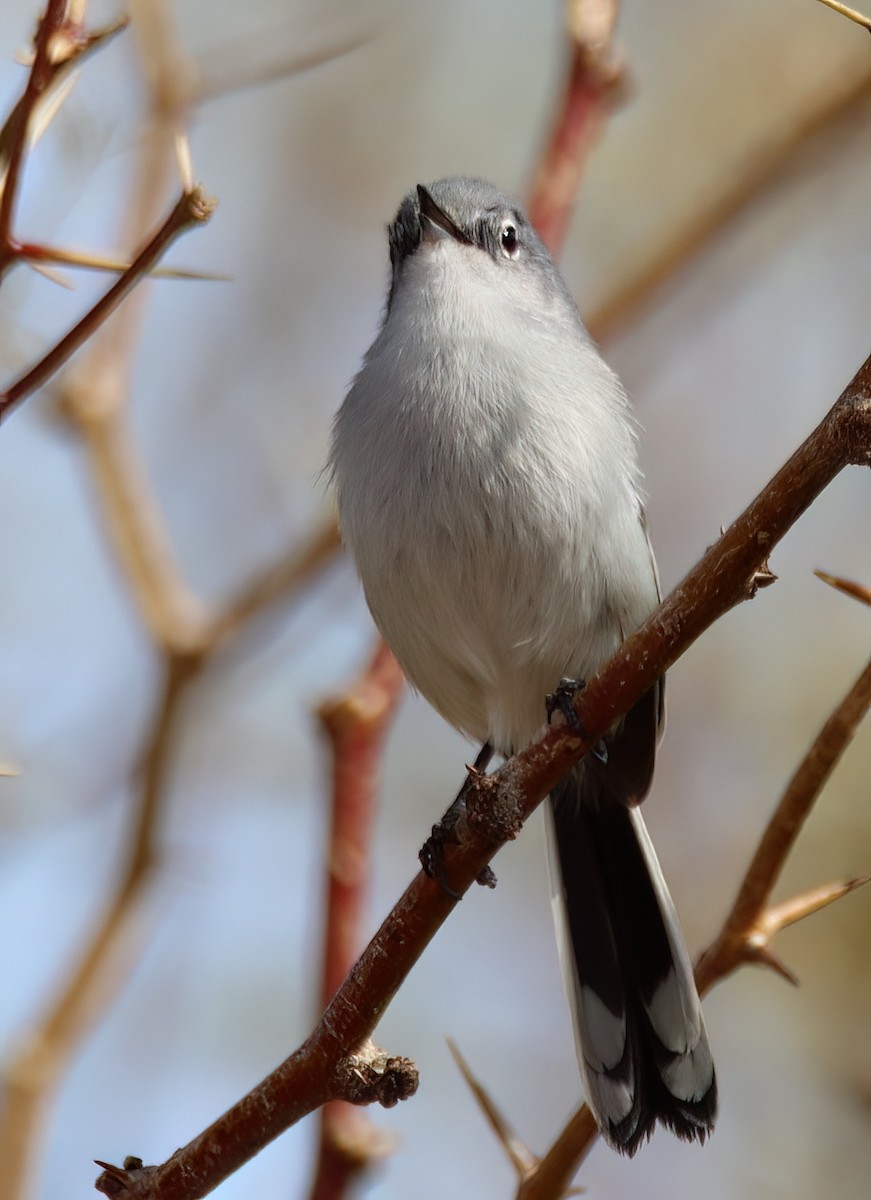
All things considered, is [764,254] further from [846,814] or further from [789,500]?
[789,500]

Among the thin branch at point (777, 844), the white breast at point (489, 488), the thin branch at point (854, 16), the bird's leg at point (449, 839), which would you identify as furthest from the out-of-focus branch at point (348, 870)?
the thin branch at point (854, 16)

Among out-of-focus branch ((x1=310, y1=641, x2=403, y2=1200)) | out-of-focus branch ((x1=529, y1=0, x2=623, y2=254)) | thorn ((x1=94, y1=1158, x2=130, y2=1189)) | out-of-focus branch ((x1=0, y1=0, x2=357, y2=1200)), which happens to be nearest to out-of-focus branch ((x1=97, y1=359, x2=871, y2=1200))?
thorn ((x1=94, y1=1158, x2=130, y2=1189))

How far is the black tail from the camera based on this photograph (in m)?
2.52

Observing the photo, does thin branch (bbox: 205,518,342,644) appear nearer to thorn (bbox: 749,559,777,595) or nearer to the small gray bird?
the small gray bird

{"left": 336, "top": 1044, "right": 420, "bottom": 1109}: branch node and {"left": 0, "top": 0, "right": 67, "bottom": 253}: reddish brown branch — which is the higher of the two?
{"left": 0, "top": 0, "right": 67, "bottom": 253}: reddish brown branch

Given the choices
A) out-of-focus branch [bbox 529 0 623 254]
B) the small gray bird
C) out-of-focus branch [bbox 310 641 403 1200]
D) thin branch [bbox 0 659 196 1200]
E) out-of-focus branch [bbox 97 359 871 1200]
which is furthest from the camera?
out-of-focus branch [bbox 529 0 623 254]

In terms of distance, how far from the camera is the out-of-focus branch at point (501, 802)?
5.13 feet

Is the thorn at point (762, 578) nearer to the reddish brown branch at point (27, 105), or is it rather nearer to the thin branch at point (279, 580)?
the reddish brown branch at point (27, 105)

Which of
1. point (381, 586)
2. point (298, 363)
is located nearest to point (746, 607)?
point (298, 363)

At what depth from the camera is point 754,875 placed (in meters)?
1.82

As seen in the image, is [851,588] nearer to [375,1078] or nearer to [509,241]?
[375,1078]

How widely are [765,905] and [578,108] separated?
91.8 inches

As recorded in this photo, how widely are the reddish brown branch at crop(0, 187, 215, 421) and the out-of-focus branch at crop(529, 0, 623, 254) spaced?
2169mm

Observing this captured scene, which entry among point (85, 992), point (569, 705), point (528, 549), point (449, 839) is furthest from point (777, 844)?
point (85, 992)
